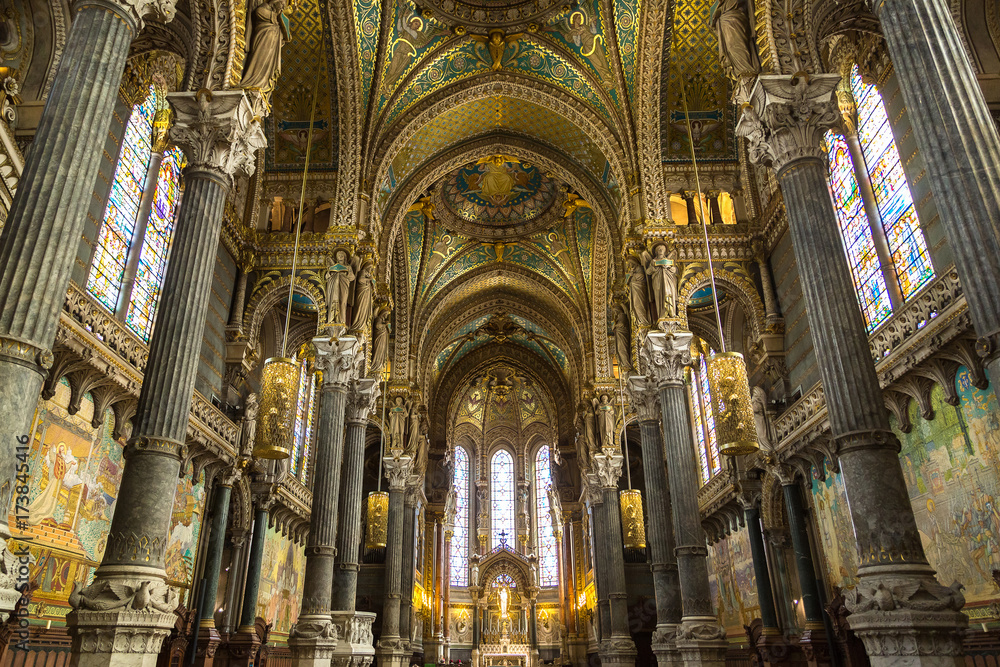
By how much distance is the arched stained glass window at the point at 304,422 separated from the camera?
69.1 ft

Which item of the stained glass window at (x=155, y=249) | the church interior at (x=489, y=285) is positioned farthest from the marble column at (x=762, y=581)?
the stained glass window at (x=155, y=249)

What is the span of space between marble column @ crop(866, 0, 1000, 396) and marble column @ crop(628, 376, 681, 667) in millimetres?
9777

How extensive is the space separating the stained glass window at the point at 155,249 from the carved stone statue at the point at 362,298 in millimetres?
3938

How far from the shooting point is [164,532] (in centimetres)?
671

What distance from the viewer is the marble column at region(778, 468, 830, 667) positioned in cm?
1254

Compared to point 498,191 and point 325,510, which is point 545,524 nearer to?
point 498,191

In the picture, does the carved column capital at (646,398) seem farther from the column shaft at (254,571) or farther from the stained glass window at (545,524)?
the stained glass window at (545,524)

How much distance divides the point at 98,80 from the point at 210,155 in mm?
2243

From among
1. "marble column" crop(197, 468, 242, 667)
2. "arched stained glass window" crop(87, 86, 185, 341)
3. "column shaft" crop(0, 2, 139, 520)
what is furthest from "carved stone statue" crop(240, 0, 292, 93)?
"marble column" crop(197, 468, 242, 667)

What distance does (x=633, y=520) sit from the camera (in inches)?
781

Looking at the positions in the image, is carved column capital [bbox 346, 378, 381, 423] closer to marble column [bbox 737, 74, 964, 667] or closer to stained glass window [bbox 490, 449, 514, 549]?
marble column [bbox 737, 74, 964, 667]

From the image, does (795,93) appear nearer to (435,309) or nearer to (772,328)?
(772,328)

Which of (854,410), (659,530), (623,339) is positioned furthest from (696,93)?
(854,410)

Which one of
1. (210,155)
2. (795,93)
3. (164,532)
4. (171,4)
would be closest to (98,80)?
(171,4)
